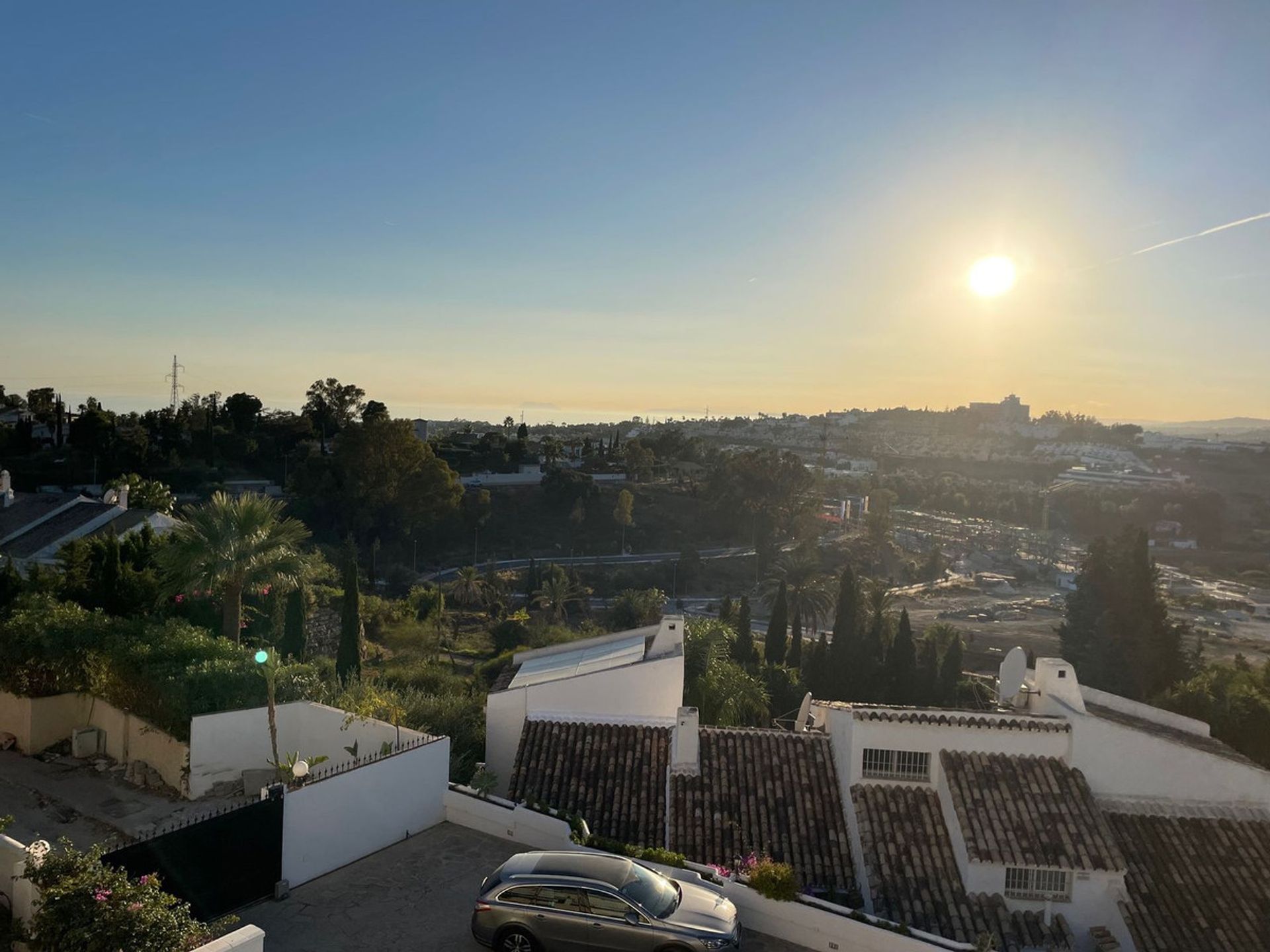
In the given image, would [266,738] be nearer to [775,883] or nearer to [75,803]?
[75,803]

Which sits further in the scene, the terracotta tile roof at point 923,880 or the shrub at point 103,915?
the terracotta tile roof at point 923,880

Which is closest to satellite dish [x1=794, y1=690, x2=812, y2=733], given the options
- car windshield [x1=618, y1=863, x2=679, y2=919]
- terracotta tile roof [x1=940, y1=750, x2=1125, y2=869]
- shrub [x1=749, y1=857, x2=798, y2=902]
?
terracotta tile roof [x1=940, y1=750, x2=1125, y2=869]

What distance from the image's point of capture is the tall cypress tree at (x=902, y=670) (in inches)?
1090

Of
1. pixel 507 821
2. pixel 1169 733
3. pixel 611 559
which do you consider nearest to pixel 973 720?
pixel 1169 733

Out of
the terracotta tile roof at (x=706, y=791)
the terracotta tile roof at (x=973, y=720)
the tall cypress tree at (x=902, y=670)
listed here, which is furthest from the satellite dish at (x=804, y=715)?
the tall cypress tree at (x=902, y=670)

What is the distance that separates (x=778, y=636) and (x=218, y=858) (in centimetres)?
2742

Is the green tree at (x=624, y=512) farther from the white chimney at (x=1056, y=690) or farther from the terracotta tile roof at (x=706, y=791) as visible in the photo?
the white chimney at (x=1056, y=690)

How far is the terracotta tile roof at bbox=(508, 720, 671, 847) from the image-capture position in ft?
33.8

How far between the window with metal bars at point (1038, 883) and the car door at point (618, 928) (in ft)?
16.8

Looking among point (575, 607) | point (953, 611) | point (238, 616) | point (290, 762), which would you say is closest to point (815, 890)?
point (290, 762)

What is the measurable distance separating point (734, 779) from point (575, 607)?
3239 cm

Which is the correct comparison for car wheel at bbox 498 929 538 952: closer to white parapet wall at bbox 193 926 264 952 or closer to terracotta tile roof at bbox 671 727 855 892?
white parapet wall at bbox 193 926 264 952

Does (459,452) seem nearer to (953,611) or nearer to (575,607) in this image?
(575,607)

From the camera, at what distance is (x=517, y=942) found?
668 cm
